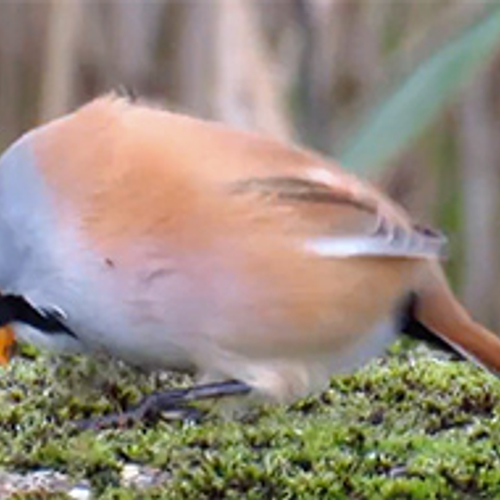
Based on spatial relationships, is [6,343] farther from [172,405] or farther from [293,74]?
[293,74]

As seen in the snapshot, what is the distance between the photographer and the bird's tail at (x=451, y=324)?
2801mm

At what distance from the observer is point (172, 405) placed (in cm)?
272

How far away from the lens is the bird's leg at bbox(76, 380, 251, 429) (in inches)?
105

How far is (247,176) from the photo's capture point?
2740 millimetres

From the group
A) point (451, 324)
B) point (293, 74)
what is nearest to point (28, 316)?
point (451, 324)

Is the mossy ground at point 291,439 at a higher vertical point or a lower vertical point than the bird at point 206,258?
lower

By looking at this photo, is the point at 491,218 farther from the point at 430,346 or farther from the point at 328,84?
the point at 430,346

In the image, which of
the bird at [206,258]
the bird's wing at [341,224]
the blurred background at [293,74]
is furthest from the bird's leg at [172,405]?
the blurred background at [293,74]

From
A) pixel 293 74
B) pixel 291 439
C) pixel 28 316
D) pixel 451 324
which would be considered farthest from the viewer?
pixel 293 74

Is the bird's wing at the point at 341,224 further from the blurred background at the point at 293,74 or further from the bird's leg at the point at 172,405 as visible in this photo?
the blurred background at the point at 293,74

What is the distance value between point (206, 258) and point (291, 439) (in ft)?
0.93

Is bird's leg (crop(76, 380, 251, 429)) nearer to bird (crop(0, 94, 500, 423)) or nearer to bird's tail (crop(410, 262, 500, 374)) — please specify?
bird (crop(0, 94, 500, 423))

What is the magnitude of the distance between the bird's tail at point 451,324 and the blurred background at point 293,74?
3.89 ft

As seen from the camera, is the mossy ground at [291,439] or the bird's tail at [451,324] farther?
the bird's tail at [451,324]
